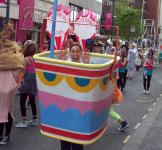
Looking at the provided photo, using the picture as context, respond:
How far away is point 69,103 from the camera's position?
17.3 feet

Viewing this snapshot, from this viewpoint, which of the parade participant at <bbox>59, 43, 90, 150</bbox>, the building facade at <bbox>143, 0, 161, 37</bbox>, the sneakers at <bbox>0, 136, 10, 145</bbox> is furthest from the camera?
the building facade at <bbox>143, 0, 161, 37</bbox>

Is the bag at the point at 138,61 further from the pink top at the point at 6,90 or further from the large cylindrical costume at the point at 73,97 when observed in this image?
the large cylindrical costume at the point at 73,97

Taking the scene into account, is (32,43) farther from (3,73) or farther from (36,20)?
(36,20)

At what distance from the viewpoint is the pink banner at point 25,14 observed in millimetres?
26922

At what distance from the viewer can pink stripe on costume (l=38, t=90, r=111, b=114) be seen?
5188mm

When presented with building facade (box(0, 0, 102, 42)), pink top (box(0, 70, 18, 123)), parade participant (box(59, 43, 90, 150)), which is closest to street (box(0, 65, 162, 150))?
pink top (box(0, 70, 18, 123))

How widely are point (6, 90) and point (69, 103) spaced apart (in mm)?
1826

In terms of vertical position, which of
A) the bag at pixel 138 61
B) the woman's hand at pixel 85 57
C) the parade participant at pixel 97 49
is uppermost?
the woman's hand at pixel 85 57

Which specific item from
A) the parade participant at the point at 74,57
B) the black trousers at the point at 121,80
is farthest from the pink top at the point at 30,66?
the black trousers at the point at 121,80

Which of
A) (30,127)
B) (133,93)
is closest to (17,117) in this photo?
(30,127)

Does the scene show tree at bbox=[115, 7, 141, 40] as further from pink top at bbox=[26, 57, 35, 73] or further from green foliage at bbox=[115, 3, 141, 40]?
pink top at bbox=[26, 57, 35, 73]

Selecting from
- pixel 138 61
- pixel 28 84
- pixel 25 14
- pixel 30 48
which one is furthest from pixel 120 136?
pixel 138 61

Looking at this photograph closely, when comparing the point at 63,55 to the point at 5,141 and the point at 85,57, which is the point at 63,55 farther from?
the point at 5,141

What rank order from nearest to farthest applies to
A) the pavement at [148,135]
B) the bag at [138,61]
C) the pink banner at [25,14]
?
the pavement at [148,135] < the pink banner at [25,14] < the bag at [138,61]
